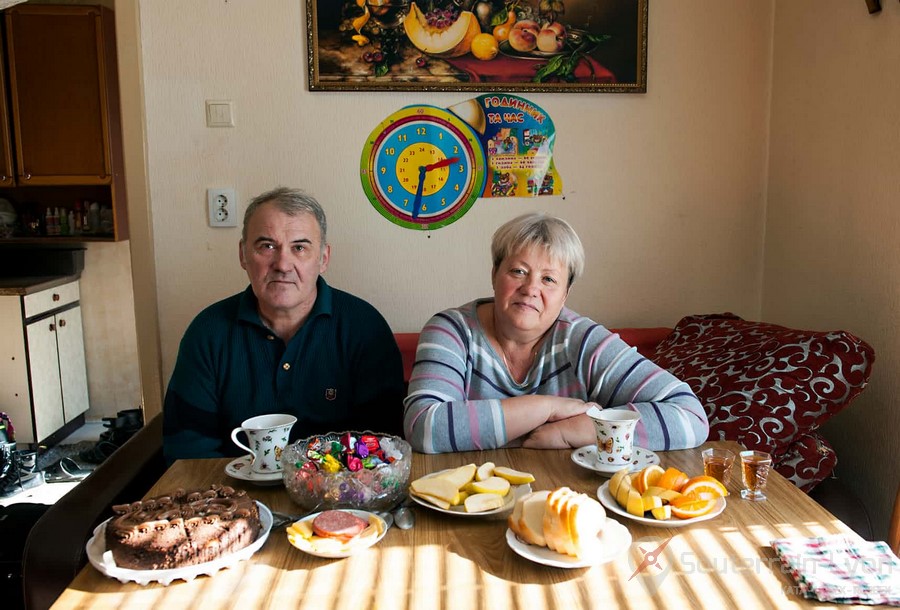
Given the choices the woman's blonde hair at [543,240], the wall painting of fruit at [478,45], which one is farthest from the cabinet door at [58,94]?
the woman's blonde hair at [543,240]

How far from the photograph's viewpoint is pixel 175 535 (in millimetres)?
981

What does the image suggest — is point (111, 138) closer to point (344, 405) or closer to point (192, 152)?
point (192, 152)

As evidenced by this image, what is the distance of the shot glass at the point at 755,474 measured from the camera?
1212 millimetres

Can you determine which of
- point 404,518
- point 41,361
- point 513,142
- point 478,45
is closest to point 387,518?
point 404,518

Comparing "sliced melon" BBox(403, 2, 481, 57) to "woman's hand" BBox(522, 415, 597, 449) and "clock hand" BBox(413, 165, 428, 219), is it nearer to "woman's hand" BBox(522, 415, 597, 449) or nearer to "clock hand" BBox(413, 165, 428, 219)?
"clock hand" BBox(413, 165, 428, 219)

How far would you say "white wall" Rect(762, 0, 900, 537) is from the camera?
1886 mm

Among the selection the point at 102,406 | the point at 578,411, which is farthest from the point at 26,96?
the point at 578,411

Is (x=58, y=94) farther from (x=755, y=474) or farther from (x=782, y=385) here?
(x=755, y=474)

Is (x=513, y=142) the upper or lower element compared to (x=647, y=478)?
upper

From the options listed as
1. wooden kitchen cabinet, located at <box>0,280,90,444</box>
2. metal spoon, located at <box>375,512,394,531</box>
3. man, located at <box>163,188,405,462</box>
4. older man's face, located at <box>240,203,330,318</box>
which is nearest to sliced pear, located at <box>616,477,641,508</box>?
metal spoon, located at <box>375,512,394,531</box>

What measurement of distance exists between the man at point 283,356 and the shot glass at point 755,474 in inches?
33.8

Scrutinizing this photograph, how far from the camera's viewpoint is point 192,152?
7.86 feet

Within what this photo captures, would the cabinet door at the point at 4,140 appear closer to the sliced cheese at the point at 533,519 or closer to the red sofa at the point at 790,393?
the red sofa at the point at 790,393

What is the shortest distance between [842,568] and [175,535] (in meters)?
0.88
